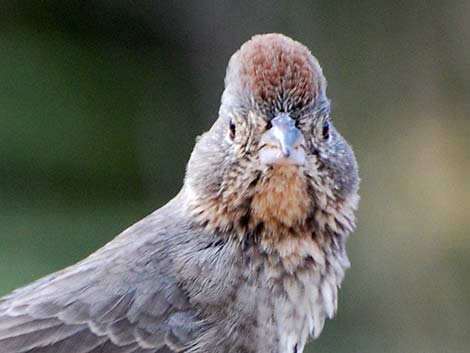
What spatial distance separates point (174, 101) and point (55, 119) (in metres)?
0.78

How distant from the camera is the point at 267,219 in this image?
11.3ft

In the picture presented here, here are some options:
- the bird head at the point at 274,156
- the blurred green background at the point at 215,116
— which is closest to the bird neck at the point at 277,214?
the bird head at the point at 274,156

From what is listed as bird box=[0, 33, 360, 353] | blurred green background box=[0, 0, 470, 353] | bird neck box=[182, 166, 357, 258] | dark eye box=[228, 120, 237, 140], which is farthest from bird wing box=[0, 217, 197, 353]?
blurred green background box=[0, 0, 470, 353]

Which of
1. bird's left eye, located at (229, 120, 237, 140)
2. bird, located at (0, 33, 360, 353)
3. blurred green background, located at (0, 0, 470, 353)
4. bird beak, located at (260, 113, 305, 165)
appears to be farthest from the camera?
blurred green background, located at (0, 0, 470, 353)

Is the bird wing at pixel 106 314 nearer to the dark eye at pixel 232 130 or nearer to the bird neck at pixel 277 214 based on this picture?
the bird neck at pixel 277 214

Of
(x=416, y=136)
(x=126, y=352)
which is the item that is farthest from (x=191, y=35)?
(x=126, y=352)

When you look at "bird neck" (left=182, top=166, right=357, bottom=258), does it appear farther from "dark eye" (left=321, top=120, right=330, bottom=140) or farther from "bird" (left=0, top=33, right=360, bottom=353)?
"dark eye" (left=321, top=120, right=330, bottom=140)

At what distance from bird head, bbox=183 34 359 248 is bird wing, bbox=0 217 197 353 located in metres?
0.29

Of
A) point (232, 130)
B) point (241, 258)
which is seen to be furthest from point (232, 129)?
point (241, 258)

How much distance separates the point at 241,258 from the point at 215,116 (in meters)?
3.17

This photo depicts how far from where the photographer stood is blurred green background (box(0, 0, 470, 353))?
21.4 ft

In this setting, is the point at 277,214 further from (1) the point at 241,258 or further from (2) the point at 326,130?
(2) the point at 326,130

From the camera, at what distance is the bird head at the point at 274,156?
3.38m

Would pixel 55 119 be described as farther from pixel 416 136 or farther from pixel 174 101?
pixel 416 136
